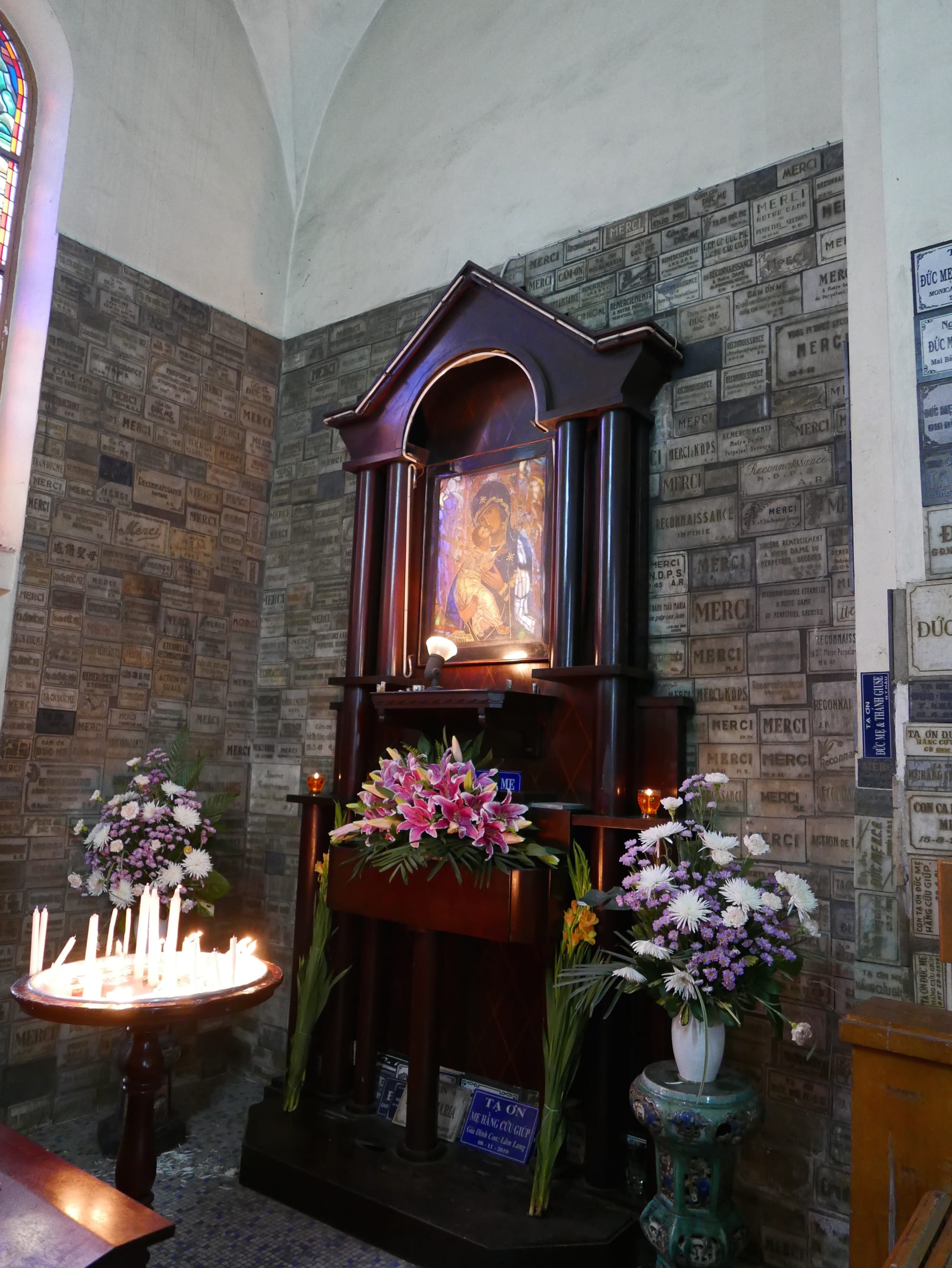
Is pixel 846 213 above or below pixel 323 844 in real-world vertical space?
above

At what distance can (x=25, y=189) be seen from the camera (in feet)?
14.8

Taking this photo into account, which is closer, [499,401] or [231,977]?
[231,977]

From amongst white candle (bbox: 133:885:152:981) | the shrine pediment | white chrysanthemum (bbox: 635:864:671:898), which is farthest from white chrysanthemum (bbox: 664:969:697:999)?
the shrine pediment

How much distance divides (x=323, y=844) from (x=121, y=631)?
143 cm

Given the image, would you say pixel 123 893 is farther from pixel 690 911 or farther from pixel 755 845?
pixel 755 845

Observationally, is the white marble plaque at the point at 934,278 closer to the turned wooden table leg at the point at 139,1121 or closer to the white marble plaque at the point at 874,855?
the white marble plaque at the point at 874,855

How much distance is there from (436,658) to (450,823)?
775 millimetres

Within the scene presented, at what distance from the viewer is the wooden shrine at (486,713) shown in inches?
127

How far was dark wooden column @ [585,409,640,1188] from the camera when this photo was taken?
3.23m

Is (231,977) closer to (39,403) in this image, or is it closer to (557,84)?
(39,403)

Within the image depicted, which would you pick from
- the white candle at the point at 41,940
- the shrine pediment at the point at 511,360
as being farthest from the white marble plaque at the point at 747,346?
the white candle at the point at 41,940

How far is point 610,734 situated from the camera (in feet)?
Result: 11.4

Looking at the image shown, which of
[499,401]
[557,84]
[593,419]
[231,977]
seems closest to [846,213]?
[593,419]

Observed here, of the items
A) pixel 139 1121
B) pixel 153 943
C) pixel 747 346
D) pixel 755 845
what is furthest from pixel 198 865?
pixel 747 346
